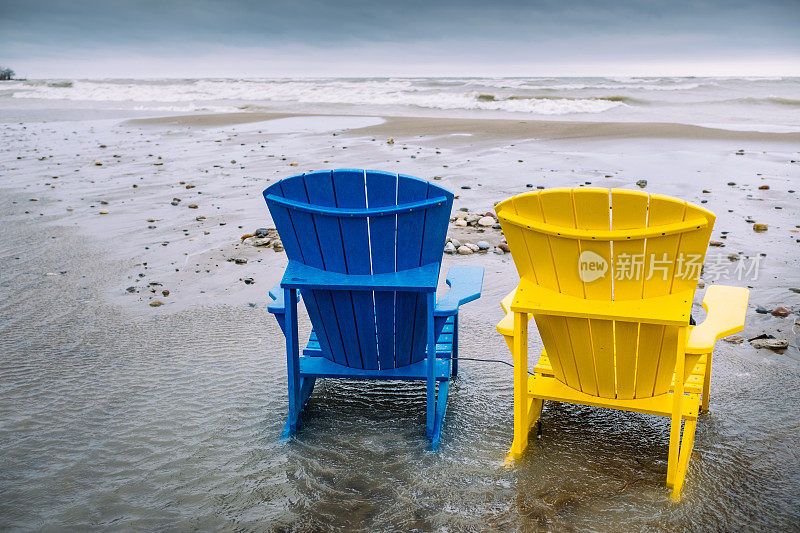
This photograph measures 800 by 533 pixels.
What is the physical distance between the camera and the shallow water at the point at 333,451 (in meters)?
2.71

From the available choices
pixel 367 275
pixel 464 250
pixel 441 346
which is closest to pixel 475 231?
pixel 464 250

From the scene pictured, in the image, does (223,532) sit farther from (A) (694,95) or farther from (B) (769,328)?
(A) (694,95)

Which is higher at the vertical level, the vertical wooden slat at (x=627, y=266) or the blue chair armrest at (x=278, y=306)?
the vertical wooden slat at (x=627, y=266)

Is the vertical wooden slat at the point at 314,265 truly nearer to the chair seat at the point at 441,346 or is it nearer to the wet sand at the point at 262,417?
the chair seat at the point at 441,346

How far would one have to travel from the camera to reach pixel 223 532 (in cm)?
261

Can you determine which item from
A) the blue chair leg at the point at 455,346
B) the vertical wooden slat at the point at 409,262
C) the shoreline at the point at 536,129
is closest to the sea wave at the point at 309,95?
the shoreline at the point at 536,129

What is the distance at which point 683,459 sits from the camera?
2.85 metres

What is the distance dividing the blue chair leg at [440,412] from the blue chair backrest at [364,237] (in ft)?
1.06

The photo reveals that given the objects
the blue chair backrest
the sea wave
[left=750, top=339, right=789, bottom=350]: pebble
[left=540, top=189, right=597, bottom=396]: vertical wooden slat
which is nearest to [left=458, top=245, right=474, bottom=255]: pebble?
[left=750, top=339, right=789, bottom=350]: pebble

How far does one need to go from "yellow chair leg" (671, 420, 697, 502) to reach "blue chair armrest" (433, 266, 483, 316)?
1.14m

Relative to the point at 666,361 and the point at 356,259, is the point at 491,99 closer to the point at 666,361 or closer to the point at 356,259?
the point at 356,259

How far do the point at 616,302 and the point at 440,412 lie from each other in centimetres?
111

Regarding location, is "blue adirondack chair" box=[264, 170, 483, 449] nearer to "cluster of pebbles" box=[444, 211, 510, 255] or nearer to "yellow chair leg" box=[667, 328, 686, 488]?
"yellow chair leg" box=[667, 328, 686, 488]

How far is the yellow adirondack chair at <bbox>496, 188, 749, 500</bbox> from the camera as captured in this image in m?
2.61
